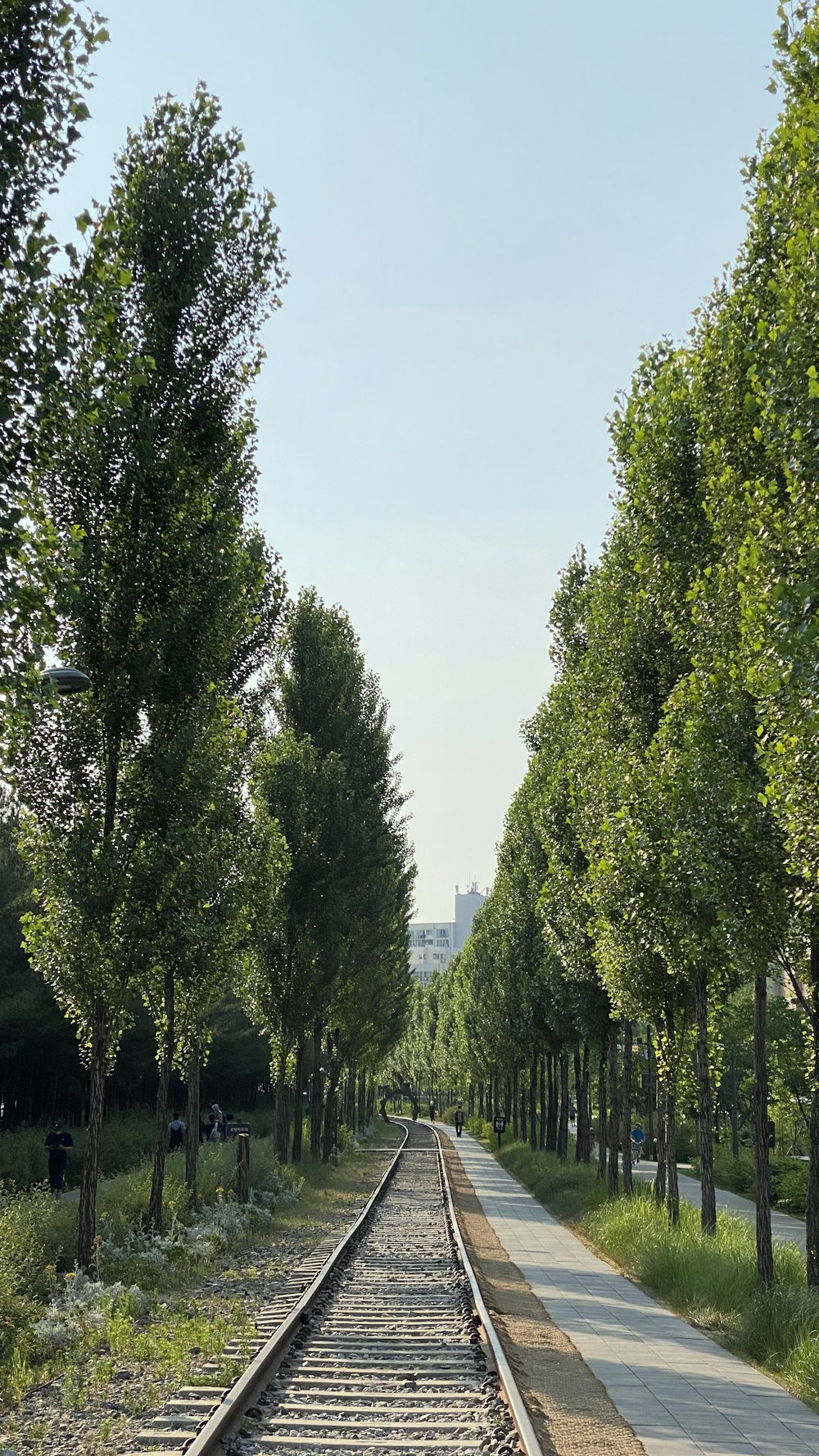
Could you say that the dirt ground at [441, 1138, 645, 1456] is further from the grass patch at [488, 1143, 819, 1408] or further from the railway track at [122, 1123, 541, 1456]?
the grass patch at [488, 1143, 819, 1408]

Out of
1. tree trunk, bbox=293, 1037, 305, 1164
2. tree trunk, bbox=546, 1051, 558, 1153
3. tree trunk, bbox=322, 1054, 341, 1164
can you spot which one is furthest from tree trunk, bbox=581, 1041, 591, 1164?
tree trunk, bbox=322, 1054, 341, 1164

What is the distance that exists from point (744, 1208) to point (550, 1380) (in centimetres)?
2666

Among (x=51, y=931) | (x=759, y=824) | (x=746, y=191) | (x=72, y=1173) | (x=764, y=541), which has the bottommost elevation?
(x=72, y=1173)

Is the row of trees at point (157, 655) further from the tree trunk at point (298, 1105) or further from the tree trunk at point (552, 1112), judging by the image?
the tree trunk at point (552, 1112)

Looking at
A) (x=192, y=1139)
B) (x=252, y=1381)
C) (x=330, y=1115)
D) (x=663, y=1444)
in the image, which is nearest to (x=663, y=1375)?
(x=663, y=1444)

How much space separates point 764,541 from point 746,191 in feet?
17.1

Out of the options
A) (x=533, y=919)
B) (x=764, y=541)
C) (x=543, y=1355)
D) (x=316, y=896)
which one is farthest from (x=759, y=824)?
(x=533, y=919)

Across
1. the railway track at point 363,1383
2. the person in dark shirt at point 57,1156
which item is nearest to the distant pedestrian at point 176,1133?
the person in dark shirt at point 57,1156

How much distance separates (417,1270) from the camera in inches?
622

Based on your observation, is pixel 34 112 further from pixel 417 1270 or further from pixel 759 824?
pixel 417 1270

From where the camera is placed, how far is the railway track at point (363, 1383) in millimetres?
7258

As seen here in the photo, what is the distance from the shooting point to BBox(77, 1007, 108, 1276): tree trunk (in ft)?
47.5

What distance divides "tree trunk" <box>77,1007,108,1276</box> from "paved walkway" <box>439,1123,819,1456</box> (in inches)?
206

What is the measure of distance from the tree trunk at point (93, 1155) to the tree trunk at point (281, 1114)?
14944 millimetres
